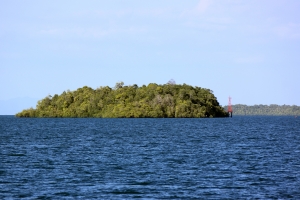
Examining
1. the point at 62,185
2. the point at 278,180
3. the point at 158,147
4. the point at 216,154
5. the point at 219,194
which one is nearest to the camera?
the point at 219,194

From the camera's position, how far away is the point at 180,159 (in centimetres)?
4878

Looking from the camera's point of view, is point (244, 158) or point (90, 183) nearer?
point (90, 183)

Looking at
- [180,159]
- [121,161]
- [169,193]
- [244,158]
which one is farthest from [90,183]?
[244,158]

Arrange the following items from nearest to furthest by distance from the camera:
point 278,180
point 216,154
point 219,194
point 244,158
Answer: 1. point 219,194
2. point 278,180
3. point 244,158
4. point 216,154

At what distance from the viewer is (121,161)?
153 feet

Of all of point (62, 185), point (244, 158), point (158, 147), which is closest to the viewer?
point (62, 185)

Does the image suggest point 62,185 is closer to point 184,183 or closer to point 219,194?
point 184,183

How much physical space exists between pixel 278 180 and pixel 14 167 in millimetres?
22018

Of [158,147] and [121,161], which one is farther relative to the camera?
[158,147]

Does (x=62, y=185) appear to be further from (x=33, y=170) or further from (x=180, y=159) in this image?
(x=180, y=159)

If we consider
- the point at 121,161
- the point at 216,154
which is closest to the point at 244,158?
the point at 216,154

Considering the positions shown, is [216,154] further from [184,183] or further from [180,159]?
[184,183]

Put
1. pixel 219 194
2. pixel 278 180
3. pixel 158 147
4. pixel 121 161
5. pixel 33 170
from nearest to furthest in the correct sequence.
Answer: pixel 219 194, pixel 278 180, pixel 33 170, pixel 121 161, pixel 158 147

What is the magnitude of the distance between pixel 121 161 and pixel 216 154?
39.9 feet
